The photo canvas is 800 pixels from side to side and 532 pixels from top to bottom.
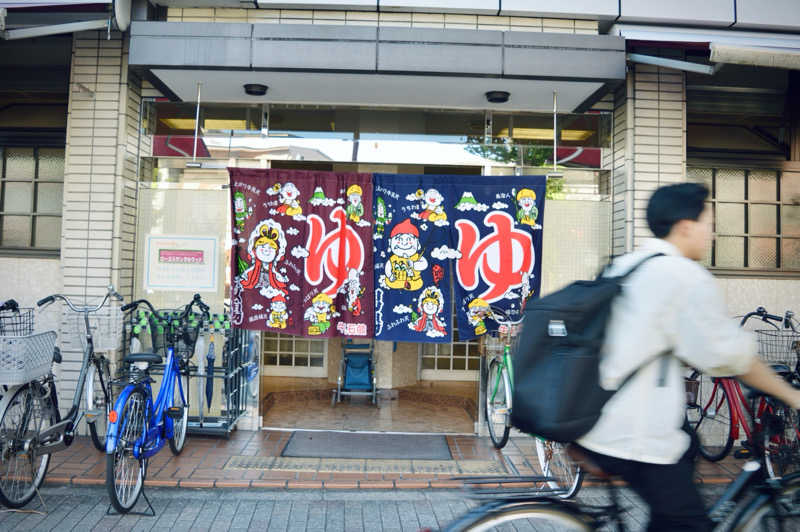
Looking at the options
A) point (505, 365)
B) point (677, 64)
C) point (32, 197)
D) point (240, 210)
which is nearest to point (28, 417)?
point (240, 210)

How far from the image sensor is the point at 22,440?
15.2 ft

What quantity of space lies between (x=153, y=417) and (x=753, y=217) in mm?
7301

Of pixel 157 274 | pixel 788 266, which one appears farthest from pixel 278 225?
pixel 788 266

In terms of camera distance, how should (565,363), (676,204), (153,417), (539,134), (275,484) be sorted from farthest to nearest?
(539,134) → (275,484) → (153,417) → (676,204) → (565,363)

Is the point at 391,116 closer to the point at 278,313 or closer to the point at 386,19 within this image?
the point at 386,19

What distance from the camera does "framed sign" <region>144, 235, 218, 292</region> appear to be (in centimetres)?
686

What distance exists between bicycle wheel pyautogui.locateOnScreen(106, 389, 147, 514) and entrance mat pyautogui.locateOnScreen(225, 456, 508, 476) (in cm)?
108

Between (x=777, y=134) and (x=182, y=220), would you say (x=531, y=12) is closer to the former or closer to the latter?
(x=777, y=134)

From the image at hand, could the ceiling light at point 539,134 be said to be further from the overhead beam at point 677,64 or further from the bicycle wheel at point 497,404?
the bicycle wheel at point 497,404

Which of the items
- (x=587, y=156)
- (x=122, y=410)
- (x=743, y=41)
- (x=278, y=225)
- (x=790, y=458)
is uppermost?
(x=743, y=41)

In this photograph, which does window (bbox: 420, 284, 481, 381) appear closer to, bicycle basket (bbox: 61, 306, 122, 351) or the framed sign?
the framed sign

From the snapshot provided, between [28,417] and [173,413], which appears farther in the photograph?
[173,413]

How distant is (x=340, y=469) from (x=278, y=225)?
2.70 m

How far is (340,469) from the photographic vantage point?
5.75 metres
